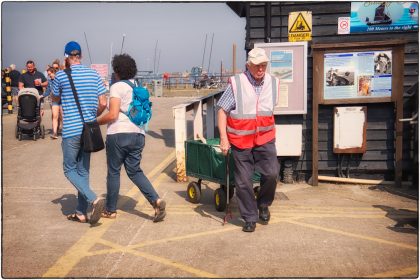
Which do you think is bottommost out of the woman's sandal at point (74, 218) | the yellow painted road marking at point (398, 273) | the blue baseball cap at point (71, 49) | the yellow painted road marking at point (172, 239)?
the yellow painted road marking at point (398, 273)

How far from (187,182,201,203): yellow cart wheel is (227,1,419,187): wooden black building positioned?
1.81m

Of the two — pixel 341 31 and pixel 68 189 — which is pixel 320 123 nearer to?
pixel 341 31

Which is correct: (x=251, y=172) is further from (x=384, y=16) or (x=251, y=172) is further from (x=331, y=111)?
(x=384, y=16)

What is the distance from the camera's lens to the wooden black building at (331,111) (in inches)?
306

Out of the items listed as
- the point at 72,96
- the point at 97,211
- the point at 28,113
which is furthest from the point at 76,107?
the point at 28,113

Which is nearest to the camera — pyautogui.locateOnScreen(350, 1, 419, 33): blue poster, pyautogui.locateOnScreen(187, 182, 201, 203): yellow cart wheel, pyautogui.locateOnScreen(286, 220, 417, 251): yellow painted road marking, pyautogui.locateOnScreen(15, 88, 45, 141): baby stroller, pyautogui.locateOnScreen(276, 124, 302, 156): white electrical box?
pyautogui.locateOnScreen(286, 220, 417, 251): yellow painted road marking

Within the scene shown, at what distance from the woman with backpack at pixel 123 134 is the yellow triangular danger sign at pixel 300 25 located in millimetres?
2943

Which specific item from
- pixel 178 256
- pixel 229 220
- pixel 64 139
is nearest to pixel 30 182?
pixel 64 139

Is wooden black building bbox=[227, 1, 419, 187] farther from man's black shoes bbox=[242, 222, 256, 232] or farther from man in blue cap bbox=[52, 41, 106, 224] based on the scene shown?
man in blue cap bbox=[52, 41, 106, 224]

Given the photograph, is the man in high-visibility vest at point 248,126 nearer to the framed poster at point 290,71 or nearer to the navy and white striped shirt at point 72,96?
the navy and white striped shirt at point 72,96

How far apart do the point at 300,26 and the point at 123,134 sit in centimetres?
346

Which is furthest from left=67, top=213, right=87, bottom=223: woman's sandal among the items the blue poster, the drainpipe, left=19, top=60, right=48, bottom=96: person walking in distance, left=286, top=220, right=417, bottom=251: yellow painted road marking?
left=19, top=60, right=48, bottom=96: person walking in distance

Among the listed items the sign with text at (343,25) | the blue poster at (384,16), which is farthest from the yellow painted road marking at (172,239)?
the blue poster at (384,16)

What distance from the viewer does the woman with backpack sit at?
5.70m
